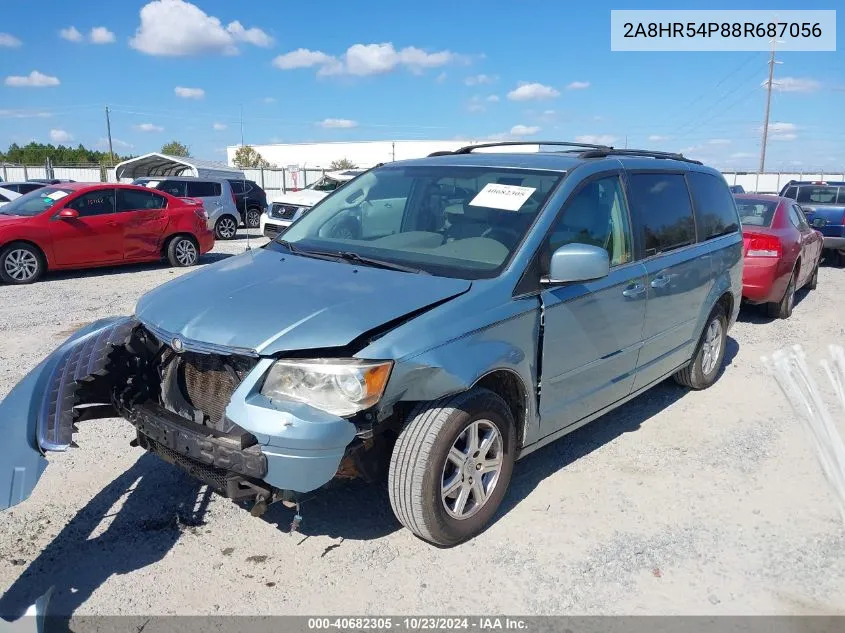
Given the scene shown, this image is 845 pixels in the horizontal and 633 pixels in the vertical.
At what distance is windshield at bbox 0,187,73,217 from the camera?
10523 mm

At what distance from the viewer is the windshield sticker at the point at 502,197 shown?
382 centimetres

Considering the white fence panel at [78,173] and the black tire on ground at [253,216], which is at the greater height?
the white fence panel at [78,173]

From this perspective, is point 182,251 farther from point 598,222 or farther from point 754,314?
point 598,222

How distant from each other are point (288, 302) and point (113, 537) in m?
1.54

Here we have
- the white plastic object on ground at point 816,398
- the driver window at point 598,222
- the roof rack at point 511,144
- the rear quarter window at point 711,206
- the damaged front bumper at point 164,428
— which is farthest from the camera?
the rear quarter window at point 711,206

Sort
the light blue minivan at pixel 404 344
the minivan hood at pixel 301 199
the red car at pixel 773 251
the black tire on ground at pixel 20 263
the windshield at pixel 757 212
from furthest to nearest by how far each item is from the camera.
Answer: the minivan hood at pixel 301 199
the black tire on ground at pixel 20 263
the windshield at pixel 757 212
the red car at pixel 773 251
the light blue minivan at pixel 404 344

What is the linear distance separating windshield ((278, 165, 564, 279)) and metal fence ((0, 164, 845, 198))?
81.6ft

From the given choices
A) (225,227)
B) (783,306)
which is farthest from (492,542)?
(225,227)

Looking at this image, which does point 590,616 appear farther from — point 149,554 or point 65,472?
point 65,472

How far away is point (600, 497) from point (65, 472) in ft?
10.4

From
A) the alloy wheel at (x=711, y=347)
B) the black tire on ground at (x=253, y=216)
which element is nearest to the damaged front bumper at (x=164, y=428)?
the alloy wheel at (x=711, y=347)

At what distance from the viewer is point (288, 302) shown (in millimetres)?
3141

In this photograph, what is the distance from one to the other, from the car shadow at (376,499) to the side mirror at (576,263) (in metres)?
1.33

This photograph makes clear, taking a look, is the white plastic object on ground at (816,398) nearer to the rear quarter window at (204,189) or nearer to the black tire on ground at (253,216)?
the rear quarter window at (204,189)
